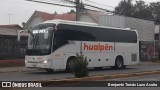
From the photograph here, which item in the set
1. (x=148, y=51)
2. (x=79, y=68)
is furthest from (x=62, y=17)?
(x=79, y=68)

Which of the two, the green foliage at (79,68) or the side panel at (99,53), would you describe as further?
the side panel at (99,53)

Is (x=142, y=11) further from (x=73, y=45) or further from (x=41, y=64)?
(x=41, y=64)

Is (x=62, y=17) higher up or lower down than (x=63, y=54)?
higher up

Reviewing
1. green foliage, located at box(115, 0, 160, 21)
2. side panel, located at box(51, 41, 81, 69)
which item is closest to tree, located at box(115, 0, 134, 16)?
green foliage, located at box(115, 0, 160, 21)

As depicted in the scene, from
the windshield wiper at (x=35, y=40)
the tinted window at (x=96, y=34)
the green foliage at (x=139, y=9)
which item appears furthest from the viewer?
the green foliage at (x=139, y=9)

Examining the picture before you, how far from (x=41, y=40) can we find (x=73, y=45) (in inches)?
92.0

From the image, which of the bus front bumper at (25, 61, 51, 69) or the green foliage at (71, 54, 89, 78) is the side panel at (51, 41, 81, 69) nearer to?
the bus front bumper at (25, 61, 51, 69)

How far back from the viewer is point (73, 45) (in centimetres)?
2586

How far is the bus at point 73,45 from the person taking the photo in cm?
2444

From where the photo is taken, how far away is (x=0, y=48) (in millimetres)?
31328

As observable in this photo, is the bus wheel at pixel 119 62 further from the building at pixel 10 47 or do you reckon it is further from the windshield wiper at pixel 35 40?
the building at pixel 10 47

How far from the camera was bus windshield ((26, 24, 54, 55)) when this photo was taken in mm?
24308

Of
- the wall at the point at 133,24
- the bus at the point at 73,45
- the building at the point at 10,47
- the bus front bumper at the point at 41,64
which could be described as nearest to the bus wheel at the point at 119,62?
the bus at the point at 73,45

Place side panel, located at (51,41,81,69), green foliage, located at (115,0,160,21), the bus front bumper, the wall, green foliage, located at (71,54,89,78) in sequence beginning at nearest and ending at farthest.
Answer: green foliage, located at (71,54,89,78) → the bus front bumper → side panel, located at (51,41,81,69) → the wall → green foliage, located at (115,0,160,21)
